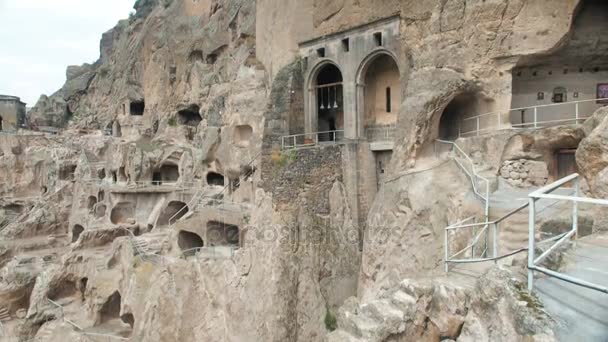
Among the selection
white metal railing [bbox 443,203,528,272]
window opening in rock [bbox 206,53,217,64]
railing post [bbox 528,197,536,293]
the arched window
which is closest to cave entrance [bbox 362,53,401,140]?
the arched window

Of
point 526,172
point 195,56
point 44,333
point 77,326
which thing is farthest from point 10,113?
point 526,172

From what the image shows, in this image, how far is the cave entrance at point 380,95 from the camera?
1627cm

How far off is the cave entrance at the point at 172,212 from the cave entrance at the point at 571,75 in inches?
705

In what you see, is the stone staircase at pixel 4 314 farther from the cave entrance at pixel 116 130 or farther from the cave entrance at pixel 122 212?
the cave entrance at pixel 116 130

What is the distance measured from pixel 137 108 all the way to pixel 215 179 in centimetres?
1577

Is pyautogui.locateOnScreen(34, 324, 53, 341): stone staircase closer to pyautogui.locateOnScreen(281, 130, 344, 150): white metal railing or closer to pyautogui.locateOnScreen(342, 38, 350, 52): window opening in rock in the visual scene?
pyautogui.locateOnScreen(281, 130, 344, 150): white metal railing

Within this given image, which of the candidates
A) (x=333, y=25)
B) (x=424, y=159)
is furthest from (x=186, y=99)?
(x=424, y=159)

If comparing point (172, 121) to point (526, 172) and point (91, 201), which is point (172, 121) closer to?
point (91, 201)

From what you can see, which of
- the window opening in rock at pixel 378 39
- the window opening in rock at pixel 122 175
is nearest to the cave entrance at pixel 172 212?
the window opening in rock at pixel 122 175

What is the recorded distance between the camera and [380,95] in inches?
656

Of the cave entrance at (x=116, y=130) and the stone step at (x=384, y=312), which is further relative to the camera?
the cave entrance at (x=116, y=130)

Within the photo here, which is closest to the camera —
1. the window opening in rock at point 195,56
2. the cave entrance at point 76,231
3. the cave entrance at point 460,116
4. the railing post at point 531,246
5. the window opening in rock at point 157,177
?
the railing post at point 531,246

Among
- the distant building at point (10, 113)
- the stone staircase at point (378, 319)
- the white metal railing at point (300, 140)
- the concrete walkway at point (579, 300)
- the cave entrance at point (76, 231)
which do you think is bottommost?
the cave entrance at point (76, 231)

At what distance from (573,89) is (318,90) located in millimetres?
9922
